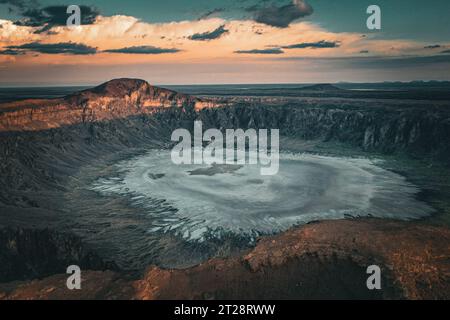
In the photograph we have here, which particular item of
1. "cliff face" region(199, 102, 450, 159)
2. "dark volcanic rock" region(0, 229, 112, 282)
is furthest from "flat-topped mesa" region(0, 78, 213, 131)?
"dark volcanic rock" region(0, 229, 112, 282)

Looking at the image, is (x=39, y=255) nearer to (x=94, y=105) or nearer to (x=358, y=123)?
(x=94, y=105)

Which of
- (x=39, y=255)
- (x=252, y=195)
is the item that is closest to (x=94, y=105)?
(x=252, y=195)

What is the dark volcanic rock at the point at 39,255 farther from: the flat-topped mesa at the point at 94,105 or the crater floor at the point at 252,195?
the flat-topped mesa at the point at 94,105

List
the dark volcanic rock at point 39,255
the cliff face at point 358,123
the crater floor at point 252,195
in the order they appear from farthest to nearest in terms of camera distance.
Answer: the cliff face at point 358,123, the crater floor at point 252,195, the dark volcanic rock at point 39,255

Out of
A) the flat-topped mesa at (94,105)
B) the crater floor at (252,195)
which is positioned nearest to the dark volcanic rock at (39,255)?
the crater floor at (252,195)

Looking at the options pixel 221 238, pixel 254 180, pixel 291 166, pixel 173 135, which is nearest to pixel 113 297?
pixel 221 238

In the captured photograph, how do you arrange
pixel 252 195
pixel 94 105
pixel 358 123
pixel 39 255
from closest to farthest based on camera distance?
pixel 39 255
pixel 252 195
pixel 94 105
pixel 358 123

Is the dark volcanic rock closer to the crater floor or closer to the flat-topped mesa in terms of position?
the crater floor

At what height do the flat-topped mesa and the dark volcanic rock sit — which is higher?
the flat-topped mesa

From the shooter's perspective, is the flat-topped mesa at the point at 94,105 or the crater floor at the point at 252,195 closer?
the crater floor at the point at 252,195
